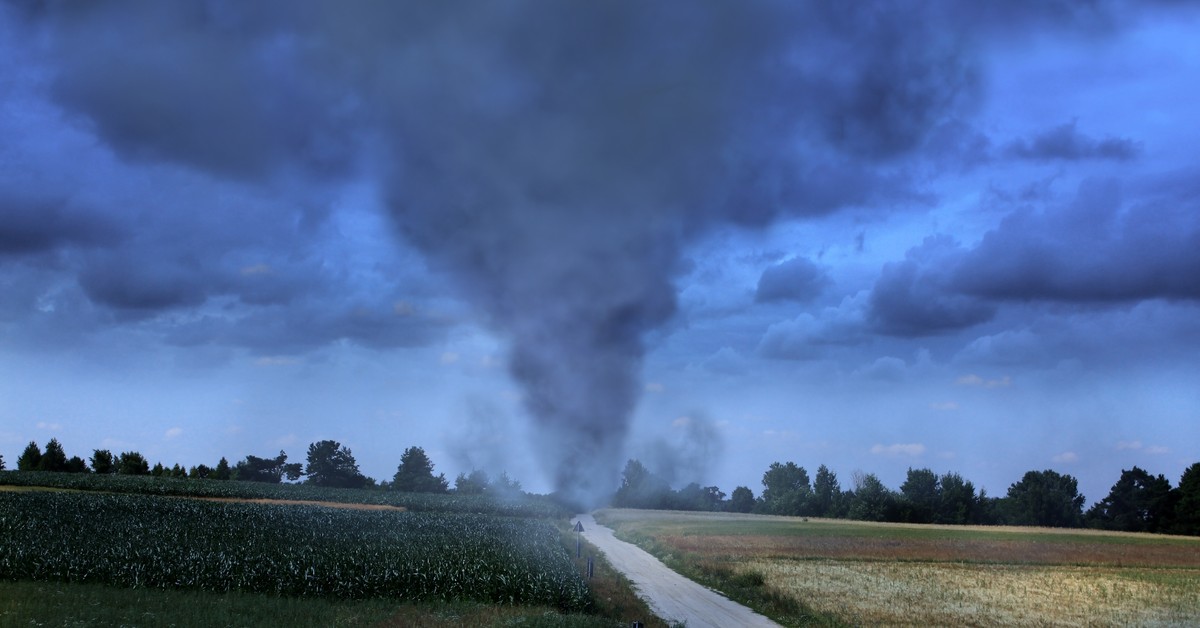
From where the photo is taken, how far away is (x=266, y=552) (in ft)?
110

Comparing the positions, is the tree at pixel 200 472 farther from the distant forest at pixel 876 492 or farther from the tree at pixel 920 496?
the tree at pixel 920 496

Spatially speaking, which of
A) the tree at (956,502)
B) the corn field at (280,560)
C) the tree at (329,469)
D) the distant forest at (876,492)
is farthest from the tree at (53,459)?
the tree at (956,502)

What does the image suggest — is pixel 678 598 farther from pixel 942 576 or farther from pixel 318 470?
pixel 318 470

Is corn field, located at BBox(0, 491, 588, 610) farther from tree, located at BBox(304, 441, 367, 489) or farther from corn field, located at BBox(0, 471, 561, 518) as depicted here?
tree, located at BBox(304, 441, 367, 489)

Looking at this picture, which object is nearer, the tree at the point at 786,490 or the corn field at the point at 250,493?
the corn field at the point at 250,493

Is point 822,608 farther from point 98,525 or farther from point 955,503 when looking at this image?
point 955,503

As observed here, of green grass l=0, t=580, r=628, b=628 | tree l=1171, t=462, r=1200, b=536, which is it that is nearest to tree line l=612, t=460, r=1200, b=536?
tree l=1171, t=462, r=1200, b=536

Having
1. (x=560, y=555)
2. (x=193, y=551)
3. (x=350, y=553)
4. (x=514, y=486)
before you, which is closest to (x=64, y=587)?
(x=193, y=551)

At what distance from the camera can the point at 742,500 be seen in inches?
6673

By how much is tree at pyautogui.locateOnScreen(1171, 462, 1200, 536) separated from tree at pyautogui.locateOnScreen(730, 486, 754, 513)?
68502 mm

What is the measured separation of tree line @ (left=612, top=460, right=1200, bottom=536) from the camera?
126062 mm

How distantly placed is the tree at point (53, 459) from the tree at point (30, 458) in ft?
1.87

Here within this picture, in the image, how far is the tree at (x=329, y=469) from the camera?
13138 cm

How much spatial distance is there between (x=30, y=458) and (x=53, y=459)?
273 cm
